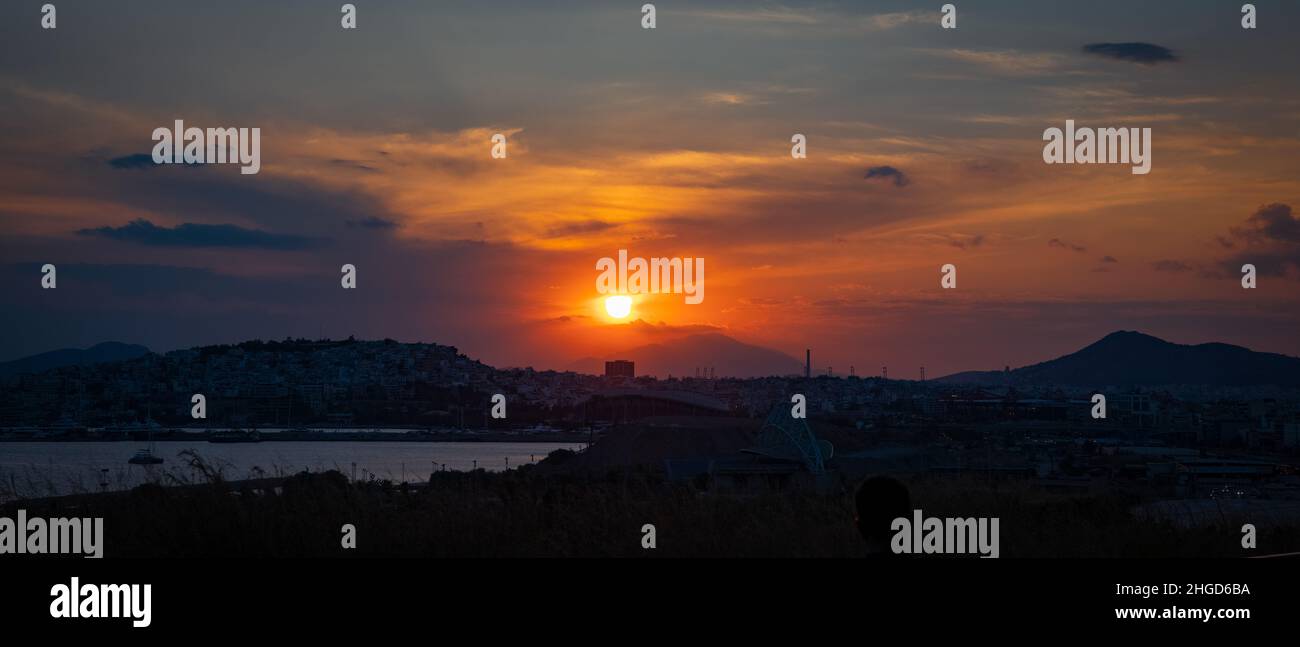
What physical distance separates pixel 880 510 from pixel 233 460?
172 ft

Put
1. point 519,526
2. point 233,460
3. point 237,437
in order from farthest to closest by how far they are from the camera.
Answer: point 237,437 → point 233,460 → point 519,526

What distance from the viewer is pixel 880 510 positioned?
495 centimetres

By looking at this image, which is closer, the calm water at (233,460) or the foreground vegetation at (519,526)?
the foreground vegetation at (519,526)

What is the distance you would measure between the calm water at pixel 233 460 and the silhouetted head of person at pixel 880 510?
990cm

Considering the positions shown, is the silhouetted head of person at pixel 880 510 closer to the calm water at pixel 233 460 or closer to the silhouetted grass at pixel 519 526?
the silhouetted grass at pixel 519 526

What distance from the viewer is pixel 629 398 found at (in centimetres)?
13588

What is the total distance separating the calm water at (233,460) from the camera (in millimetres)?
14562

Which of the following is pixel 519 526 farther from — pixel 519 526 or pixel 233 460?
pixel 233 460

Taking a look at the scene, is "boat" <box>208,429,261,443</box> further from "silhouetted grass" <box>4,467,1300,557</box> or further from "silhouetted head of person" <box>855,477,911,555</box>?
"silhouetted head of person" <box>855,477,911,555</box>

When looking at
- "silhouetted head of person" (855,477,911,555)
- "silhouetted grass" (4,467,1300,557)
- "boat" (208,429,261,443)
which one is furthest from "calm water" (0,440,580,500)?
"silhouetted head of person" (855,477,911,555)

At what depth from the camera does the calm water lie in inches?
573

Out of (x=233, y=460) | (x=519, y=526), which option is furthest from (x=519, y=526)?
(x=233, y=460)

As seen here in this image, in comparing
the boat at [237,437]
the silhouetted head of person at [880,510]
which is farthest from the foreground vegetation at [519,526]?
the boat at [237,437]
